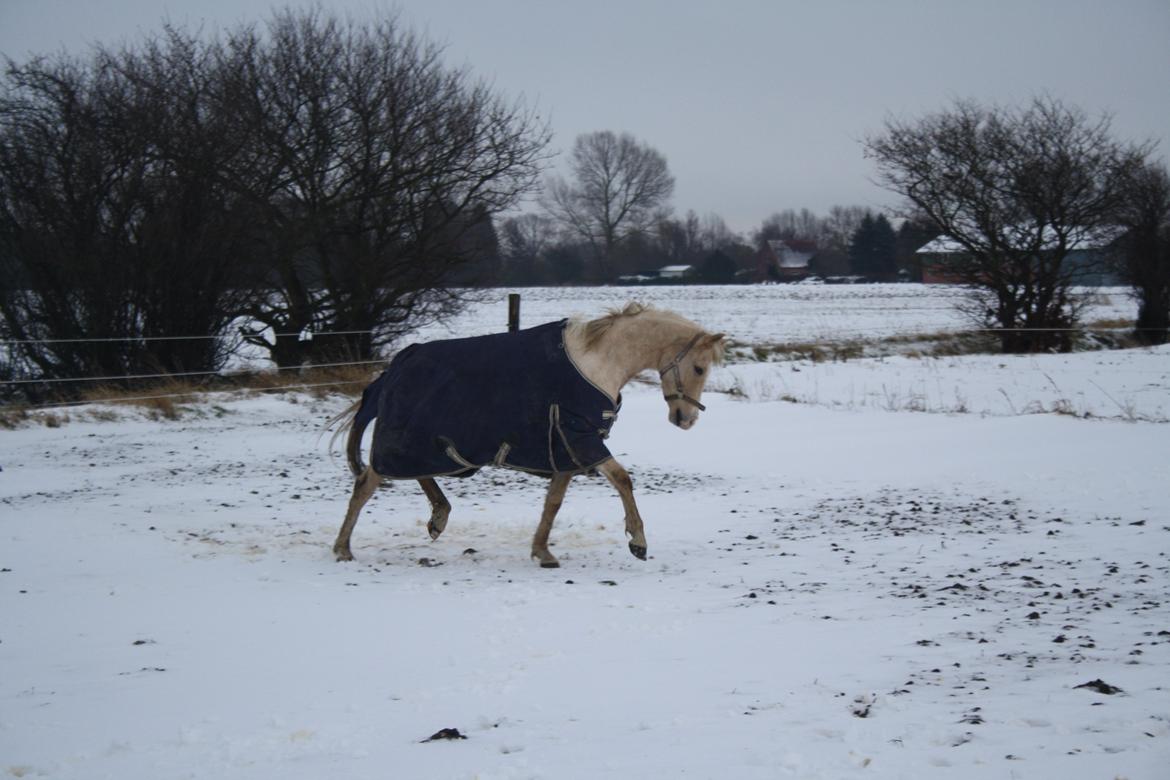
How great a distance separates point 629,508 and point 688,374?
102cm

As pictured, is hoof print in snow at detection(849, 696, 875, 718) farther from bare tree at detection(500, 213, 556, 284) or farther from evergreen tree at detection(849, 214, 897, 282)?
evergreen tree at detection(849, 214, 897, 282)

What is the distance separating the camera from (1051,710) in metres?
3.44

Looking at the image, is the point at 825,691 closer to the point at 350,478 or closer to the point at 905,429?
the point at 350,478

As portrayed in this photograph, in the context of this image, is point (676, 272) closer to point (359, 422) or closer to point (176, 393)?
point (176, 393)

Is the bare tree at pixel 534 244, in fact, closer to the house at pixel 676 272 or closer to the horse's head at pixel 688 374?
the house at pixel 676 272

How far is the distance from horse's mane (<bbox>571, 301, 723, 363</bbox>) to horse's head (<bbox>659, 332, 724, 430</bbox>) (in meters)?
0.08

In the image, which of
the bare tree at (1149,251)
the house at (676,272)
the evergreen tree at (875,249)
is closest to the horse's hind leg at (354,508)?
the bare tree at (1149,251)

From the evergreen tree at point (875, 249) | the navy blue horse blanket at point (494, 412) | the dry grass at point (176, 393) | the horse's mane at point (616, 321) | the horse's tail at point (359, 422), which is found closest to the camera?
the navy blue horse blanket at point (494, 412)

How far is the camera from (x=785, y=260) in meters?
81.6

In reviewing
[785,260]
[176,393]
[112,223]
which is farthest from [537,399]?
[785,260]

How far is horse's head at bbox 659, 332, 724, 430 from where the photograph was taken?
6809 mm

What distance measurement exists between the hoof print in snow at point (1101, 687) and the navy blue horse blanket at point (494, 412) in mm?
3384

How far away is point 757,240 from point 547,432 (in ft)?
311

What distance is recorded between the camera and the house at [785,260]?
77.8 metres
